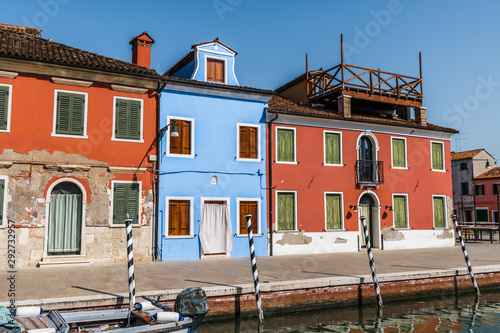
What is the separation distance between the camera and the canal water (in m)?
10.1

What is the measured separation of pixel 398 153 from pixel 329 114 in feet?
14.8

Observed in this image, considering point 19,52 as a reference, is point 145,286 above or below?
below

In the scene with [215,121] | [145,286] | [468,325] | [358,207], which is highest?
[215,121]

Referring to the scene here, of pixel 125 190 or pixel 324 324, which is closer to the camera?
pixel 324 324

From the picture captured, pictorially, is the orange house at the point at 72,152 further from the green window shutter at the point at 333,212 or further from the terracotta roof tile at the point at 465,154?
the terracotta roof tile at the point at 465,154

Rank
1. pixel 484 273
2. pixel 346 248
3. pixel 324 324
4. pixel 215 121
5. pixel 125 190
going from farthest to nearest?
pixel 346 248 < pixel 215 121 < pixel 125 190 < pixel 484 273 < pixel 324 324

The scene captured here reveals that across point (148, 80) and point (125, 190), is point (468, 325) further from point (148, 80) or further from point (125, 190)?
point (148, 80)

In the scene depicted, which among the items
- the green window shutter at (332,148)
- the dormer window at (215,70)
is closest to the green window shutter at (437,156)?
the green window shutter at (332,148)

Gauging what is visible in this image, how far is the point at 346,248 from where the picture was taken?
1995 centimetres

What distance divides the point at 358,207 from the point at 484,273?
699 centimetres

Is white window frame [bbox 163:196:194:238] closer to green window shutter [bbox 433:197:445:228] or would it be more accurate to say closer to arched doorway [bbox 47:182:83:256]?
arched doorway [bbox 47:182:83:256]

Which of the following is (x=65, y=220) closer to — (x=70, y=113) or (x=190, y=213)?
(x=70, y=113)

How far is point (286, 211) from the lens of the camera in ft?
62.1

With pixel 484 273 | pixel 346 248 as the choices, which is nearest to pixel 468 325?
pixel 484 273
